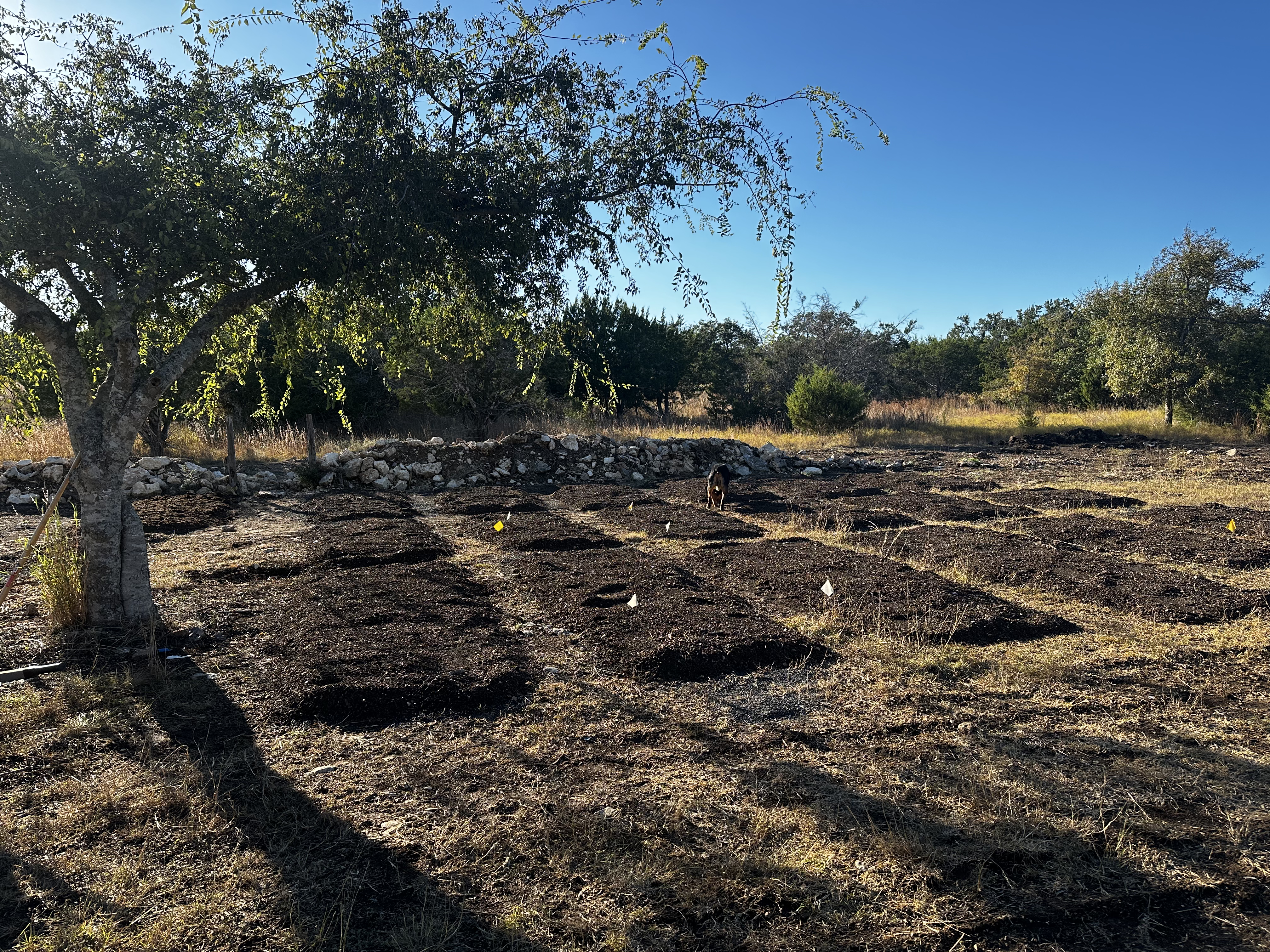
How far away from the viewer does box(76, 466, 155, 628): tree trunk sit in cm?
503

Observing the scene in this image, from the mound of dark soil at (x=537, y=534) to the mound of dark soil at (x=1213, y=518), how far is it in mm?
7557

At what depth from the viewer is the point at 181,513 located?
35.2 feet

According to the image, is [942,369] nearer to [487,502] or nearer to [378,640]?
[487,502]

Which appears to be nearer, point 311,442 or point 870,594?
point 870,594

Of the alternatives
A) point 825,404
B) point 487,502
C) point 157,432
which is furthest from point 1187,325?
point 157,432

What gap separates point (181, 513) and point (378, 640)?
7.41 metres

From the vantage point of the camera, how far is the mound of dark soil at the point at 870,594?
Result: 5.58 m

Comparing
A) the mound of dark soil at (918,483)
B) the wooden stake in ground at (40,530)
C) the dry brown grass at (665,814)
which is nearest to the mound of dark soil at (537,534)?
the dry brown grass at (665,814)

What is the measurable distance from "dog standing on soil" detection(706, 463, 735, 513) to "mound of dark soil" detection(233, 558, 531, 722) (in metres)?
5.10

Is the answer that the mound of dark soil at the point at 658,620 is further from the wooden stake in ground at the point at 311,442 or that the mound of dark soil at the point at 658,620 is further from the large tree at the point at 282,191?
the wooden stake in ground at the point at 311,442

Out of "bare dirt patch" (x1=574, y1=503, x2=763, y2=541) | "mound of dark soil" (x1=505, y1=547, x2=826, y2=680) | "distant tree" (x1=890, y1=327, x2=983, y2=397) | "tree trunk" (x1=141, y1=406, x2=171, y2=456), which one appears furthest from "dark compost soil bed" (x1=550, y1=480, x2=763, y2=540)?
"distant tree" (x1=890, y1=327, x2=983, y2=397)

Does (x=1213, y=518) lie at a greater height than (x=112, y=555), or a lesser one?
lesser

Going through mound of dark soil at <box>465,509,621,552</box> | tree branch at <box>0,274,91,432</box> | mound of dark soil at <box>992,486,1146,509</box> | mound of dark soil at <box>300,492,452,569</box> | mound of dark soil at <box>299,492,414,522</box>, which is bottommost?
mound of dark soil at <box>992,486,1146,509</box>

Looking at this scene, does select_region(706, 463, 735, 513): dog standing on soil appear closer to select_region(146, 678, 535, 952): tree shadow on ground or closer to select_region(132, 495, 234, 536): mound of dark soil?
select_region(132, 495, 234, 536): mound of dark soil
